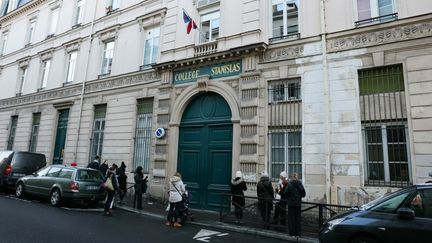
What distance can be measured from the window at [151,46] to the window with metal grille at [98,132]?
3501 mm

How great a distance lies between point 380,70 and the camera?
30.5 feet

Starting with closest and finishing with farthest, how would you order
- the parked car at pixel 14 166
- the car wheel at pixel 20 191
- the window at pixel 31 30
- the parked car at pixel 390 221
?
the parked car at pixel 390 221 → the car wheel at pixel 20 191 → the parked car at pixel 14 166 → the window at pixel 31 30

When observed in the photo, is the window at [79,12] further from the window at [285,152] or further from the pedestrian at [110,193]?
the window at [285,152]

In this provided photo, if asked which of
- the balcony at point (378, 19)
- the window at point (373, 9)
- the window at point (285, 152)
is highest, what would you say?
the window at point (373, 9)

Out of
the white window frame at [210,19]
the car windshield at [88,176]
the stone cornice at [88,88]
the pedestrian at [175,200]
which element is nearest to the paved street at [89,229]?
the pedestrian at [175,200]

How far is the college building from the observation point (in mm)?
8867

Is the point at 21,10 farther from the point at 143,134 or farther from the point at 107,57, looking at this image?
the point at 143,134

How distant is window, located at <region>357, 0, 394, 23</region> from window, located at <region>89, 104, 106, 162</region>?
483 inches

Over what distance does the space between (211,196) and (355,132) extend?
17.8ft

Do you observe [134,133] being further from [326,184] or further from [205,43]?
[326,184]

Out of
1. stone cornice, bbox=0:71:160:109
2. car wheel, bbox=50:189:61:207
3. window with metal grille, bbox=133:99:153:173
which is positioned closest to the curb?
car wheel, bbox=50:189:61:207

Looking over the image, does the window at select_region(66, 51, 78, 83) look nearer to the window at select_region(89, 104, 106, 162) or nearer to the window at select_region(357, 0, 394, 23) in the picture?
the window at select_region(89, 104, 106, 162)

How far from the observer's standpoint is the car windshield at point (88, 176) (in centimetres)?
1071

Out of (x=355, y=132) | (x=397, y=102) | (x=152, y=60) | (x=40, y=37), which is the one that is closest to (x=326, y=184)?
(x=355, y=132)
